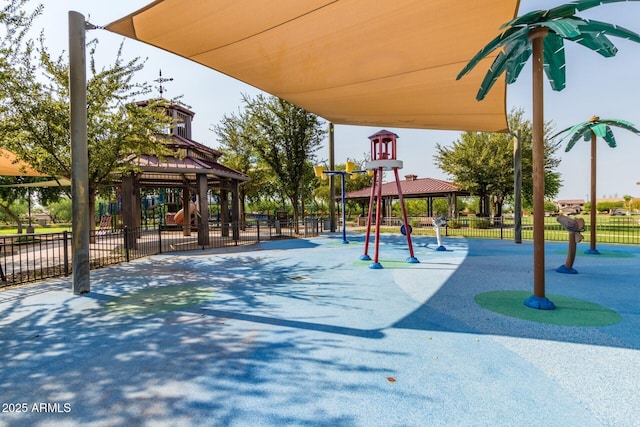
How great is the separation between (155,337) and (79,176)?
3590mm

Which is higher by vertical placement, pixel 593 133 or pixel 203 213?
pixel 593 133

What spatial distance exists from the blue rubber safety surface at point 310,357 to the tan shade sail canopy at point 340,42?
4268mm

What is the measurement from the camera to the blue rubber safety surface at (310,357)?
2.24 meters

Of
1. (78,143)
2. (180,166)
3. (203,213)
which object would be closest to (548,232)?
(203,213)

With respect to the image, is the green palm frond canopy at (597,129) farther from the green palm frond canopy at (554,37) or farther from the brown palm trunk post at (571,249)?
the green palm frond canopy at (554,37)

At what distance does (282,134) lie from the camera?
1806 cm

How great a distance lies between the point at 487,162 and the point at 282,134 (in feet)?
57.4

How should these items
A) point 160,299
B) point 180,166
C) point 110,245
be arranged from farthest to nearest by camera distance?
point 180,166, point 110,245, point 160,299

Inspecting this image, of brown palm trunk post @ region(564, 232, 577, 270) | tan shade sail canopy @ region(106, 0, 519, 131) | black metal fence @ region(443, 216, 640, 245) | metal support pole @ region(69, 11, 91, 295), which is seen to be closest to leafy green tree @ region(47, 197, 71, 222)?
metal support pole @ region(69, 11, 91, 295)

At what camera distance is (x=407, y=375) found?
2.74 metres

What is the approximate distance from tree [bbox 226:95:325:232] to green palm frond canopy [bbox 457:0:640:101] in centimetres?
1389

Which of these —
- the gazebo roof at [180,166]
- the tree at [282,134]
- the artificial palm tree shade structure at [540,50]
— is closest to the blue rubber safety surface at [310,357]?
the artificial palm tree shade structure at [540,50]

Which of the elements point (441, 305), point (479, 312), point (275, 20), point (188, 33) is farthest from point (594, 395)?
point (188, 33)

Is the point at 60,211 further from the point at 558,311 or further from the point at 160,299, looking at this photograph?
the point at 558,311
